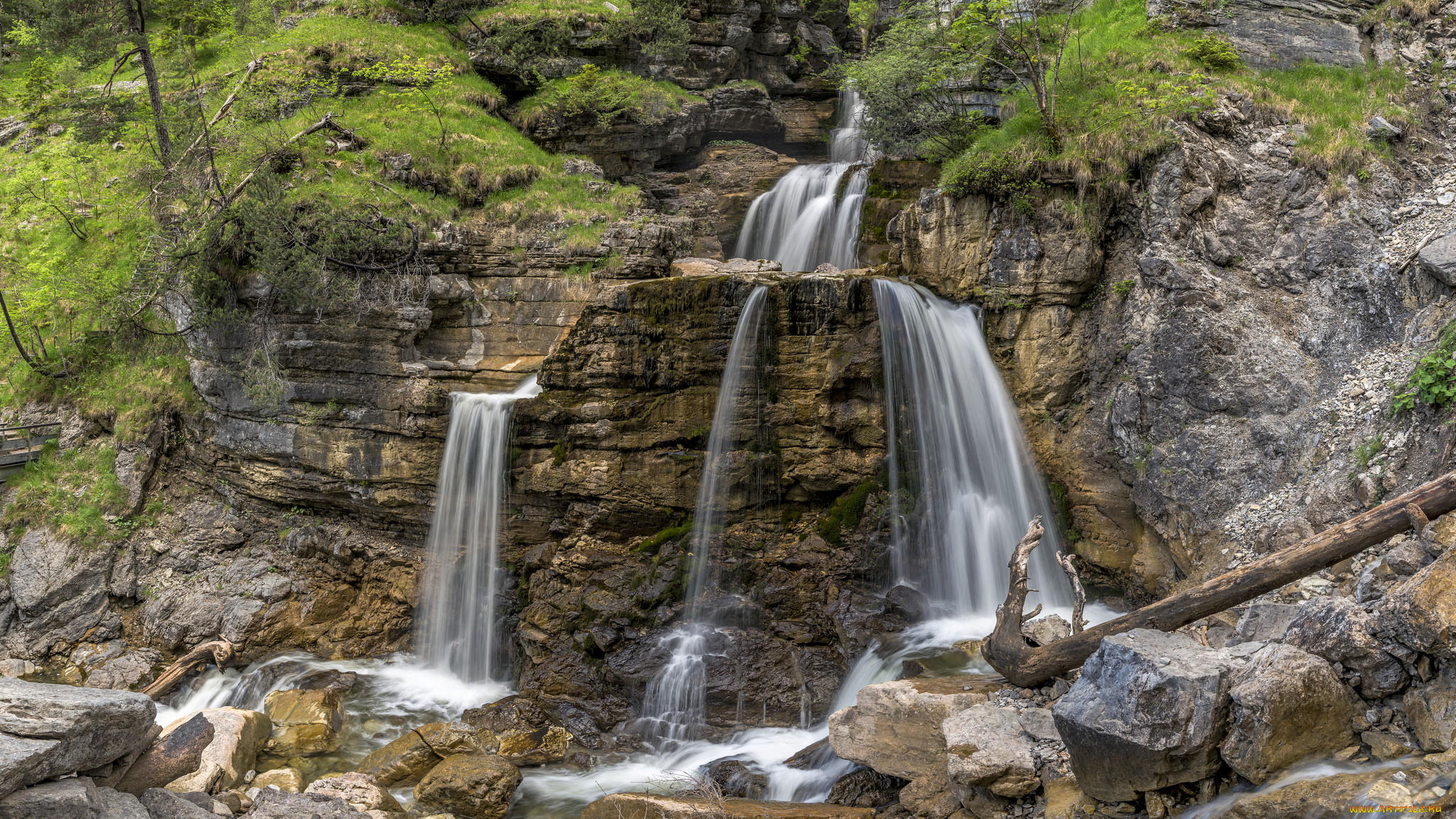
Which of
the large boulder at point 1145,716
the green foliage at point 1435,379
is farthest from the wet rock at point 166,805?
the green foliage at point 1435,379

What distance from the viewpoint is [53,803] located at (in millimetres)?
5984

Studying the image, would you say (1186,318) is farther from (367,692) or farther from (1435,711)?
(367,692)

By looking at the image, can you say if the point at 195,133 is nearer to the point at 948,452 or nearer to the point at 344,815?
the point at 344,815

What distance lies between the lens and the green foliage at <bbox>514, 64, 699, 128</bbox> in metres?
17.6

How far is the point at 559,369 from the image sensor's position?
12406 mm

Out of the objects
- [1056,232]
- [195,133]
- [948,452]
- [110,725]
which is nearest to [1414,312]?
[1056,232]

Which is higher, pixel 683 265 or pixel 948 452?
pixel 683 265

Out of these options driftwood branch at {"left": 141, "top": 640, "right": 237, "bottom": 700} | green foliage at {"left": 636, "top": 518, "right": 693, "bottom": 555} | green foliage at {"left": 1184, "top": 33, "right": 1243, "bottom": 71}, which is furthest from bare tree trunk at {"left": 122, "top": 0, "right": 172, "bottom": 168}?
green foliage at {"left": 1184, "top": 33, "right": 1243, "bottom": 71}

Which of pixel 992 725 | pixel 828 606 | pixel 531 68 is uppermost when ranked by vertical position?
pixel 531 68

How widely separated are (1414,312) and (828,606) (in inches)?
304

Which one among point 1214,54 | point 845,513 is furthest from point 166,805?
point 1214,54

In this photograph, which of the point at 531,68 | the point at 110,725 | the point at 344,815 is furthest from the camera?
the point at 531,68

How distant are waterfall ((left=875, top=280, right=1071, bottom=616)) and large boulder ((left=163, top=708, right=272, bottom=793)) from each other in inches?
348

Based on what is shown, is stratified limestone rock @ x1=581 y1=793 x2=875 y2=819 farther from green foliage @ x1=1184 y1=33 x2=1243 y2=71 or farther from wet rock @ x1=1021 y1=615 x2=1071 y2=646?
green foliage @ x1=1184 y1=33 x2=1243 y2=71
